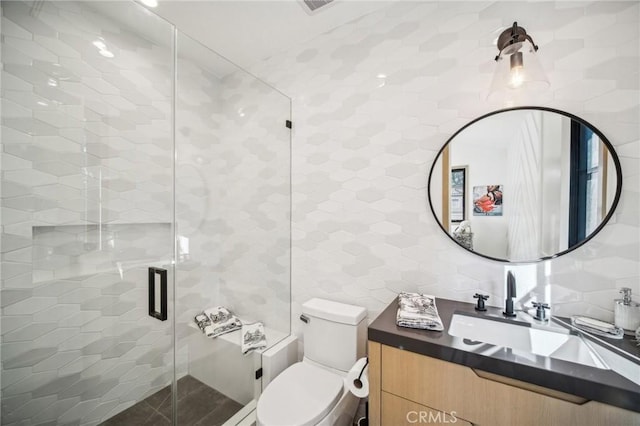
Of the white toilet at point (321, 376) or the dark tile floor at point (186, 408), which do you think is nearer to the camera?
the white toilet at point (321, 376)

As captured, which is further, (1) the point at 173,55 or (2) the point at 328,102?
(2) the point at 328,102

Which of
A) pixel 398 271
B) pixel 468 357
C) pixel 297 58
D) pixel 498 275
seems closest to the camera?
pixel 468 357

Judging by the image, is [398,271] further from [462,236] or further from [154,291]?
[154,291]

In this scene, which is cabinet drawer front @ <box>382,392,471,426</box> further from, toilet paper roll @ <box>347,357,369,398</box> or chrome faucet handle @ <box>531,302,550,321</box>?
chrome faucet handle @ <box>531,302,550,321</box>

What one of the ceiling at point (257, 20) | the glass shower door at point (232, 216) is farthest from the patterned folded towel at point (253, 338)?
the ceiling at point (257, 20)

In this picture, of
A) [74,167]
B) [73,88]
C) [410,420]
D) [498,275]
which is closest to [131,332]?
[74,167]

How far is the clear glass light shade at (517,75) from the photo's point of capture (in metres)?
1.06

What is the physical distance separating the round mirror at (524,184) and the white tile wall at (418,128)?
2.1 inches

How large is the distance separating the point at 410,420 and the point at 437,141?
4.29ft

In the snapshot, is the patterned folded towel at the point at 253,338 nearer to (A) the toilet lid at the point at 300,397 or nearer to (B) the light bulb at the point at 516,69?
(A) the toilet lid at the point at 300,397

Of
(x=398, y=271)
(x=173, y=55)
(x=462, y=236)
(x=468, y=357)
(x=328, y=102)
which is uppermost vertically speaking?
(x=173, y=55)

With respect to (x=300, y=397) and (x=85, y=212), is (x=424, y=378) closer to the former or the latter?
(x=300, y=397)

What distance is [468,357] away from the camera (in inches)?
33.0

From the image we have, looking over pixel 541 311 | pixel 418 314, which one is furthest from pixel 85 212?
pixel 541 311
